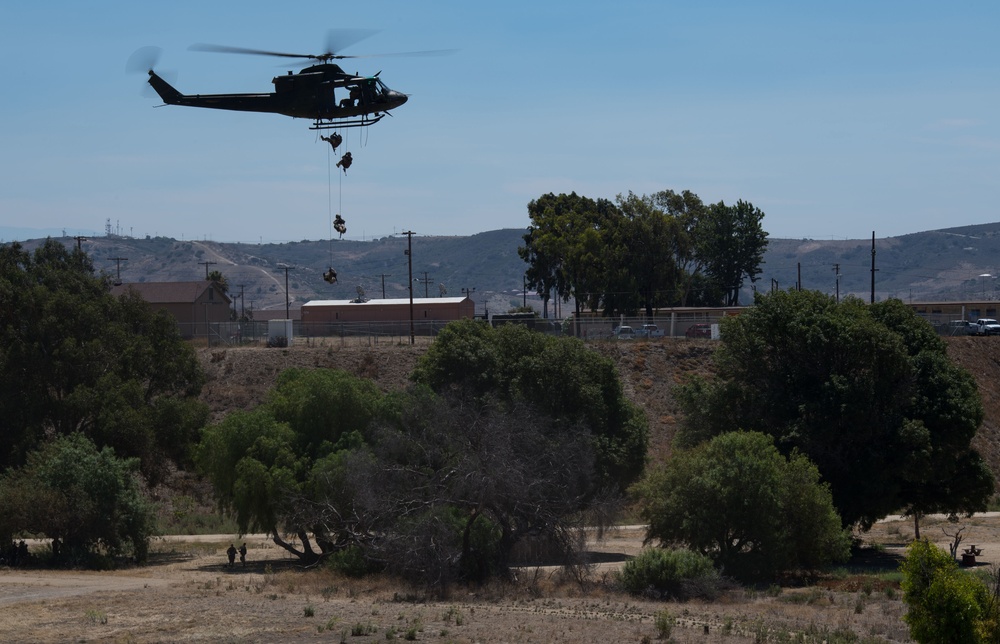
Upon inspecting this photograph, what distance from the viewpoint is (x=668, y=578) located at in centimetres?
3353

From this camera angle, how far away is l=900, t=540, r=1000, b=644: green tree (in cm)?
1697

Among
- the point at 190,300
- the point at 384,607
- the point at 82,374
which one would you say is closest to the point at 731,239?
the point at 190,300

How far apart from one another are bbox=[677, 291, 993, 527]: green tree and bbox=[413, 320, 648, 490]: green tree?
3357 millimetres

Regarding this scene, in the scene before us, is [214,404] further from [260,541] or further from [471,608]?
[471,608]

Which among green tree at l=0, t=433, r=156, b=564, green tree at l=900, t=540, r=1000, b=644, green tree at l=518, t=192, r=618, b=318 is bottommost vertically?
green tree at l=0, t=433, r=156, b=564

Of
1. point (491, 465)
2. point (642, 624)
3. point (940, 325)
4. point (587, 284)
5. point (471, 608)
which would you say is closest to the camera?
point (642, 624)

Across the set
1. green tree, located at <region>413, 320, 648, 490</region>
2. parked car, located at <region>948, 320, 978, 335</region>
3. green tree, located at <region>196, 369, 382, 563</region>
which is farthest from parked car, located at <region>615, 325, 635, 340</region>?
green tree, located at <region>196, 369, 382, 563</region>

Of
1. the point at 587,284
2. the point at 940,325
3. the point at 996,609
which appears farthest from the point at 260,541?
the point at 940,325

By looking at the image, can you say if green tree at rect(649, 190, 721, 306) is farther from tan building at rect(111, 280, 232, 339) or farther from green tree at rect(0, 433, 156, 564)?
green tree at rect(0, 433, 156, 564)

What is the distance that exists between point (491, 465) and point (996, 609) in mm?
16740

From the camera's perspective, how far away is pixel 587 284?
3472 inches

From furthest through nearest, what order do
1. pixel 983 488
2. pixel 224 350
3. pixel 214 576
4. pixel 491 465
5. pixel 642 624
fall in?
pixel 224 350 → pixel 983 488 → pixel 214 576 → pixel 491 465 → pixel 642 624

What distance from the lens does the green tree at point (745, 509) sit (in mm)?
36688

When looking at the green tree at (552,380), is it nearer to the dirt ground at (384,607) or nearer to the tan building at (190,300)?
the dirt ground at (384,607)
